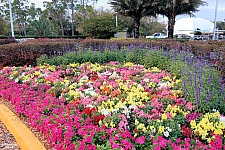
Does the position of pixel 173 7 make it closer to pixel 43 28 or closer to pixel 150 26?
pixel 43 28

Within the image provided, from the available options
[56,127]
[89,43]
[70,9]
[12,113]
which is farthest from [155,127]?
[70,9]

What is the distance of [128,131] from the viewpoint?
2461 mm

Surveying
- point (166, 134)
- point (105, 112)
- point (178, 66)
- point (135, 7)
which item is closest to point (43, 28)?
point (135, 7)

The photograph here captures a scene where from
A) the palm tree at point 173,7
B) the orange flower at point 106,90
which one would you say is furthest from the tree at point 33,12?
the orange flower at point 106,90

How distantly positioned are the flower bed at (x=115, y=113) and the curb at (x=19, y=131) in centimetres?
13

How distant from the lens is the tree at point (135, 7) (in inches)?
775

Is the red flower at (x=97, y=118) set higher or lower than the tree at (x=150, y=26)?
lower

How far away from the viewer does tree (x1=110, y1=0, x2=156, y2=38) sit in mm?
19688

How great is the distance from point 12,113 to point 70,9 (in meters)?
33.9

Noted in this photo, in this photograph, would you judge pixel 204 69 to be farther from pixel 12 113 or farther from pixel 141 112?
pixel 12 113

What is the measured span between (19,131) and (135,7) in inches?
724

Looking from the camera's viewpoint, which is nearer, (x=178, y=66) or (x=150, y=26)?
(x=178, y=66)

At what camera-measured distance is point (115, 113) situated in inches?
114

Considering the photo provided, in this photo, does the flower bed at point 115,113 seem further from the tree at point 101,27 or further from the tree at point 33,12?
the tree at point 33,12
